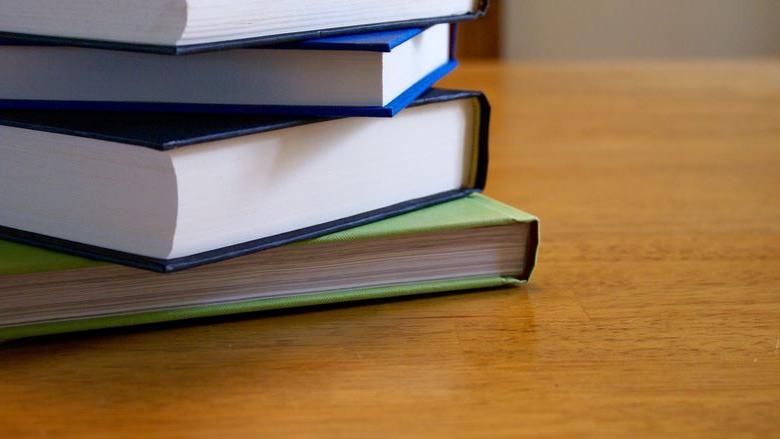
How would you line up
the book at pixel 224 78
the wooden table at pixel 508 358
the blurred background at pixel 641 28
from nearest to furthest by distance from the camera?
1. the wooden table at pixel 508 358
2. the book at pixel 224 78
3. the blurred background at pixel 641 28

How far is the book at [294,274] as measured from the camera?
551 mm

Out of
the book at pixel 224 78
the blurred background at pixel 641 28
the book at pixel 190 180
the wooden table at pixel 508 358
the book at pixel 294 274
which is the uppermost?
the book at pixel 224 78

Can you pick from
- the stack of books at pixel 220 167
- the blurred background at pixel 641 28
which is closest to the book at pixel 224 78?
the stack of books at pixel 220 167

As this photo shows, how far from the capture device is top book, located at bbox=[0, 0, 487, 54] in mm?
509

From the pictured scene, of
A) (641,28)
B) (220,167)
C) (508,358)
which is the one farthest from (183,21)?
(641,28)

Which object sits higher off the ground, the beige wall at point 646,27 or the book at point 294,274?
the book at point 294,274

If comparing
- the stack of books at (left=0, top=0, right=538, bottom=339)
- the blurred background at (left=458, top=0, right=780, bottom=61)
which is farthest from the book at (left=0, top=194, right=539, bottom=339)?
the blurred background at (left=458, top=0, right=780, bottom=61)

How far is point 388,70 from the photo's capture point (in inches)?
23.3

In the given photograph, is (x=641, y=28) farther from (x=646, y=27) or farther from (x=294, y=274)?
(x=294, y=274)

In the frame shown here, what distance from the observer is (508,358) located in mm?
535

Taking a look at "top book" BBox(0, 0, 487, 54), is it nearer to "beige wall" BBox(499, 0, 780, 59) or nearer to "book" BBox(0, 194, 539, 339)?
"book" BBox(0, 194, 539, 339)

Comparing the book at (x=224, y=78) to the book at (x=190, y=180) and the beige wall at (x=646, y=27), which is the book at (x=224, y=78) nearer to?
the book at (x=190, y=180)

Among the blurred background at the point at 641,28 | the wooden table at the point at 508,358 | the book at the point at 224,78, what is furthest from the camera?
the blurred background at the point at 641,28

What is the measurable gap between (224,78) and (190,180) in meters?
0.09
